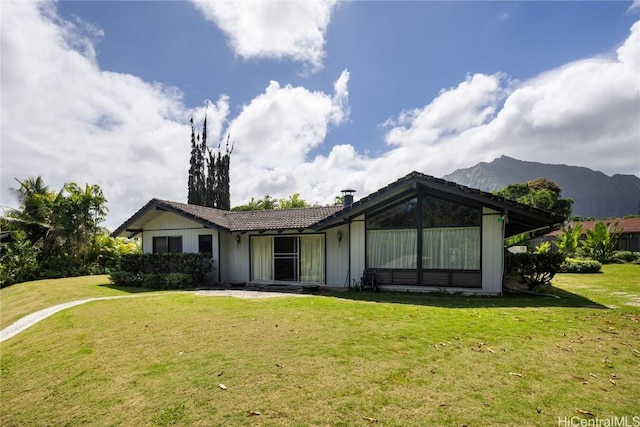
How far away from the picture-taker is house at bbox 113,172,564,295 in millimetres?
11422

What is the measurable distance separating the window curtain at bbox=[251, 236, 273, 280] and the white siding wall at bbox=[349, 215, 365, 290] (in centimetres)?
458

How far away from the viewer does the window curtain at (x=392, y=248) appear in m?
12.4

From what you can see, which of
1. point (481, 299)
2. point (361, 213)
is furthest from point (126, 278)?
point (481, 299)

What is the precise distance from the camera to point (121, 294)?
1365cm

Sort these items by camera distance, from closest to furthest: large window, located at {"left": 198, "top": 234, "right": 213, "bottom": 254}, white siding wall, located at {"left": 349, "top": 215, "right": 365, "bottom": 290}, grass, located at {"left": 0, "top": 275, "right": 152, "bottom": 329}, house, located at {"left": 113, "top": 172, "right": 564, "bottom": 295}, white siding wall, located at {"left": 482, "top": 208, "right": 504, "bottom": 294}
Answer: white siding wall, located at {"left": 482, "top": 208, "right": 504, "bottom": 294} → house, located at {"left": 113, "top": 172, "right": 564, "bottom": 295} → grass, located at {"left": 0, "top": 275, "right": 152, "bottom": 329} → white siding wall, located at {"left": 349, "top": 215, "right": 365, "bottom": 290} → large window, located at {"left": 198, "top": 234, "right": 213, "bottom": 254}

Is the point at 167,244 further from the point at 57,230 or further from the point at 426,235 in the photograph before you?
the point at 426,235

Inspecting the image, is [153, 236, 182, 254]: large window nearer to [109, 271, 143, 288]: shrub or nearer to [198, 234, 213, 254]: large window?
[198, 234, 213, 254]: large window

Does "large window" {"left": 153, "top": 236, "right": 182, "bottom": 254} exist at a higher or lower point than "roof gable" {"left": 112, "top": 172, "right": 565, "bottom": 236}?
lower

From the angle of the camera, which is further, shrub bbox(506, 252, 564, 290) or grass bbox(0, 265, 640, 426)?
shrub bbox(506, 252, 564, 290)

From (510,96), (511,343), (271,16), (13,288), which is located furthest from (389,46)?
(13,288)

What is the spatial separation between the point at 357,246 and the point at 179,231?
10.2 metres

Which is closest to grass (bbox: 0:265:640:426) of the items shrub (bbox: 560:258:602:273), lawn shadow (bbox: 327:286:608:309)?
lawn shadow (bbox: 327:286:608:309)

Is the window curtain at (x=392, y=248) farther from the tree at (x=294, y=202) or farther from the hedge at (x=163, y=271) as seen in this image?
the tree at (x=294, y=202)

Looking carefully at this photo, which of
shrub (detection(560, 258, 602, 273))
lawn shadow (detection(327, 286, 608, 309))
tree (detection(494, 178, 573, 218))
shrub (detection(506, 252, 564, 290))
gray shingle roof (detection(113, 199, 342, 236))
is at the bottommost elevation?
shrub (detection(560, 258, 602, 273))
